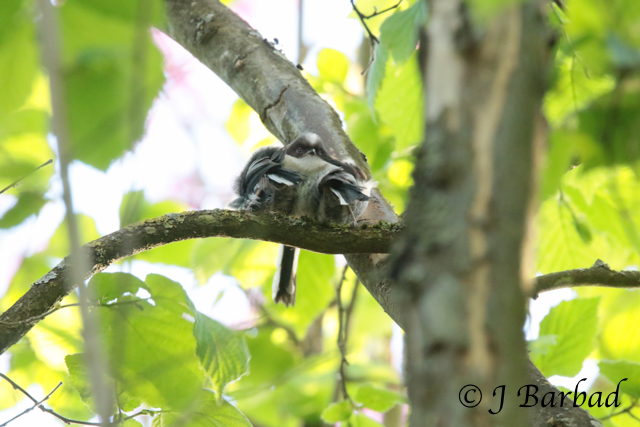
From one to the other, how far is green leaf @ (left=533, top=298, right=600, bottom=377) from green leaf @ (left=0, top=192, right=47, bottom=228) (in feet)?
7.02

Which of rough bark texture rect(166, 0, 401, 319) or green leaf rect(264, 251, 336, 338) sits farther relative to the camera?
green leaf rect(264, 251, 336, 338)

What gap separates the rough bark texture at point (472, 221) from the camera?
0.67 m

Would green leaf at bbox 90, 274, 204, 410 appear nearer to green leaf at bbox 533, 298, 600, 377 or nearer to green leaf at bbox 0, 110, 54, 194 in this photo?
green leaf at bbox 0, 110, 54, 194

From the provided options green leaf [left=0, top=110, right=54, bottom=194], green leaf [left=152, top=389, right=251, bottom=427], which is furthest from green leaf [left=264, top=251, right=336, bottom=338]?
green leaf [left=0, top=110, right=54, bottom=194]

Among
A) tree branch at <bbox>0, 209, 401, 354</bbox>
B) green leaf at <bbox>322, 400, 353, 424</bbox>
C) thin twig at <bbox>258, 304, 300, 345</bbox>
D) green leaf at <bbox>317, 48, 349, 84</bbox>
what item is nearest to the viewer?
tree branch at <bbox>0, 209, 401, 354</bbox>

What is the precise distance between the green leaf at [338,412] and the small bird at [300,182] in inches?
33.0

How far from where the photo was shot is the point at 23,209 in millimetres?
1613

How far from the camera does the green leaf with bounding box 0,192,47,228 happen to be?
160cm

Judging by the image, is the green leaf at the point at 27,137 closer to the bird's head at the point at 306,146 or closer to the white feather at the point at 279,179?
the white feather at the point at 279,179

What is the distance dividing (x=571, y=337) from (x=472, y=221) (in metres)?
2.07

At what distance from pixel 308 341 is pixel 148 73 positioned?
4581 mm

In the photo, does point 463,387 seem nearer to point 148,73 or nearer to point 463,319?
point 463,319

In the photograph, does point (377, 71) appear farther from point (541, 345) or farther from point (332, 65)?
point (541, 345)

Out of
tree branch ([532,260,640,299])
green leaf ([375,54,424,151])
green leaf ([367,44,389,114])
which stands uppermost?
green leaf ([375,54,424,151])
